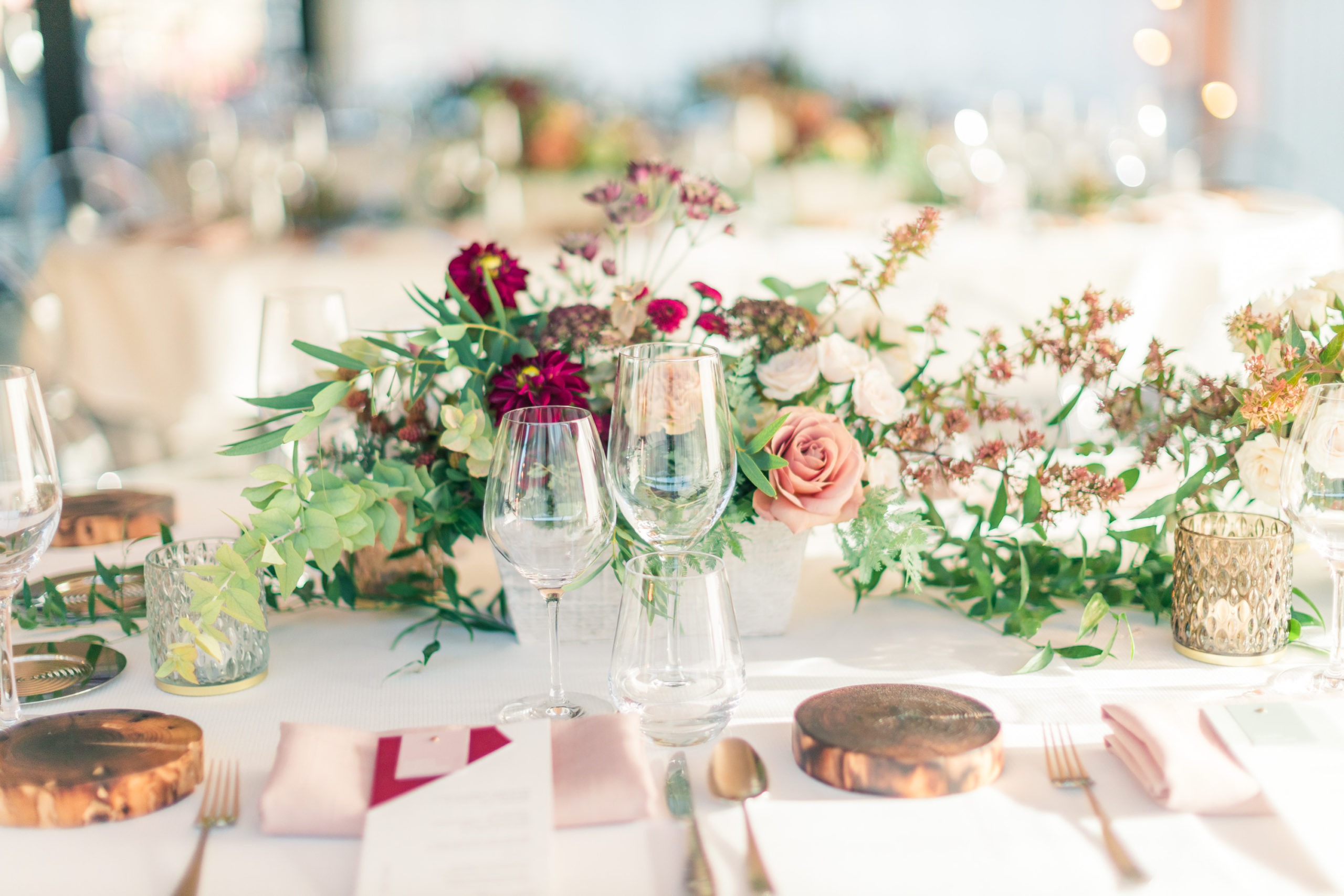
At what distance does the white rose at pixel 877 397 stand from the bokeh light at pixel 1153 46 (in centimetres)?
688

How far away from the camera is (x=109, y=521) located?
133 centimetres

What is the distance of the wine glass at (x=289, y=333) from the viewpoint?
136 cm

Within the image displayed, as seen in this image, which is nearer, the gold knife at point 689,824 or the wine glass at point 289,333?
the gold knife at point 689,824

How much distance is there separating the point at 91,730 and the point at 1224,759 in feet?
2.51

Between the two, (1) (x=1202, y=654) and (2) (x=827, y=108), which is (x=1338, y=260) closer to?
(2) (x=827, y=108)

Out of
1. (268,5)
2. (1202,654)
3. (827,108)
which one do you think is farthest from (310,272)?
(268,5)

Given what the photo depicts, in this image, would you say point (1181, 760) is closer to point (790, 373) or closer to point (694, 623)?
point (694, 623)

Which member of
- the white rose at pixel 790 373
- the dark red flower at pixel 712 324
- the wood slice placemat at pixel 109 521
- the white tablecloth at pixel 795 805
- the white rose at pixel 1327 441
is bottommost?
the white tablecloth at pixel 795 805

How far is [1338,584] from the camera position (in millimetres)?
928

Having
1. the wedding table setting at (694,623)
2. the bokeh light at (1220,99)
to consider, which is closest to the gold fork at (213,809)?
the wedding table setting at (694,623)

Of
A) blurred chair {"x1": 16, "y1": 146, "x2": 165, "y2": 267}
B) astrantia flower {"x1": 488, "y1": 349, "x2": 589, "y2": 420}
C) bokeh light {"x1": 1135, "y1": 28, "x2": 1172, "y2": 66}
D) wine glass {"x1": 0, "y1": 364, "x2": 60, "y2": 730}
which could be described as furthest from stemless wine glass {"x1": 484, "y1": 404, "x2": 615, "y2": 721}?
bokeh light {"x1": 1135, "y1": 28, "x2": 1172, "y2": 66}

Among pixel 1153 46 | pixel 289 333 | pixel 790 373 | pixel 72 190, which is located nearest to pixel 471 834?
pixel 790 373

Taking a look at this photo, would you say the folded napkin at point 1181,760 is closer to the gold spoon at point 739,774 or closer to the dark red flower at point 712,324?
the gold spoon at point 739,774

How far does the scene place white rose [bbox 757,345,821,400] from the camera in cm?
104
